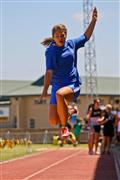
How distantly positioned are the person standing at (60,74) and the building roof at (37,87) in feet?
205

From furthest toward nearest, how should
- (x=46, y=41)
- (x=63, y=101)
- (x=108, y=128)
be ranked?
(x=108, y=128)
(x=46, y=41)
(x=63, y=101)

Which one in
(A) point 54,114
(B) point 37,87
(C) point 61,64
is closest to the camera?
(C) point 61,64

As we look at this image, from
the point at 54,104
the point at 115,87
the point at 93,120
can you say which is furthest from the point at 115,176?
the point at 115,87

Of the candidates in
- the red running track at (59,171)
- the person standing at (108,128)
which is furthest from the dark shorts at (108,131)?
the red running track at (59,171)

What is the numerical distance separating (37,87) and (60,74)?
68847mm

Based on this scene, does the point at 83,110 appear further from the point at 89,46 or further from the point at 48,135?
the point at 48,135

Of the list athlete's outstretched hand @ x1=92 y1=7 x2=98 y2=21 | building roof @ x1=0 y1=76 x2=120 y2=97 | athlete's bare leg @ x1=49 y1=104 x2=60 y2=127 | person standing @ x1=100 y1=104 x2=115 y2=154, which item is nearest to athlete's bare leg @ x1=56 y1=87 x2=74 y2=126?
athlete's bare leg @ x1=49 y1=104 x2=60 y2=127

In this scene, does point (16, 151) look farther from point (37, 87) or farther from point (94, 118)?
point (37, 87)

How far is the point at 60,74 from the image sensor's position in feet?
31.9

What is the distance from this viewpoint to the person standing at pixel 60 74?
9555mm

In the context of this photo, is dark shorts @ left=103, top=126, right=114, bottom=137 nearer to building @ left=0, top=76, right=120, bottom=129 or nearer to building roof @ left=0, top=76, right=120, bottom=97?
building @ left=0, top=76, right=120, bottom=129

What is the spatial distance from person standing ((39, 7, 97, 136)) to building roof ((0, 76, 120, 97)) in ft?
205

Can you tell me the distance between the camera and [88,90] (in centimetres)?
7494

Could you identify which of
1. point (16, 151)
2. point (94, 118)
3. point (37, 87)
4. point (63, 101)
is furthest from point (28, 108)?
point (63, 101)
